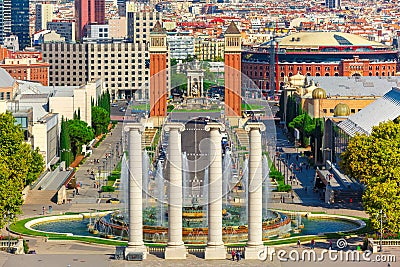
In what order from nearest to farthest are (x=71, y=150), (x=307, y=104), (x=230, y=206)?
1. (x=230, y=206)
2. (x=71, y=150)
3. (x=307, y=104)

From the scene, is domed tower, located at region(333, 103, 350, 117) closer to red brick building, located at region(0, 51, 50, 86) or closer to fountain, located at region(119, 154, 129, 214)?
fountain, located at region(119, 154, 129, 214)

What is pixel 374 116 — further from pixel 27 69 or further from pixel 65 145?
pixel 27 69

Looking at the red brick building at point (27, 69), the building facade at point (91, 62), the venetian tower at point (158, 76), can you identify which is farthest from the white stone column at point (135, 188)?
the building facade at point (91, 62)

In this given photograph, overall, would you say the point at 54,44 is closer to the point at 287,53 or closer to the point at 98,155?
the point at 287,53

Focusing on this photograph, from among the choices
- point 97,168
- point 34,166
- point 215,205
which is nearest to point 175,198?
point 215,205

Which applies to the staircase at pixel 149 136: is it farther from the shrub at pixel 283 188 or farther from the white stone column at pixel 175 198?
the white stone column at pixel 175 198

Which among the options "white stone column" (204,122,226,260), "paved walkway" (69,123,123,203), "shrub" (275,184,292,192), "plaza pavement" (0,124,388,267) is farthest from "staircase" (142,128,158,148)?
"white stone column" (204,122,226,260)

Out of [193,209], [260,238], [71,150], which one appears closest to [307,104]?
[71,150]
